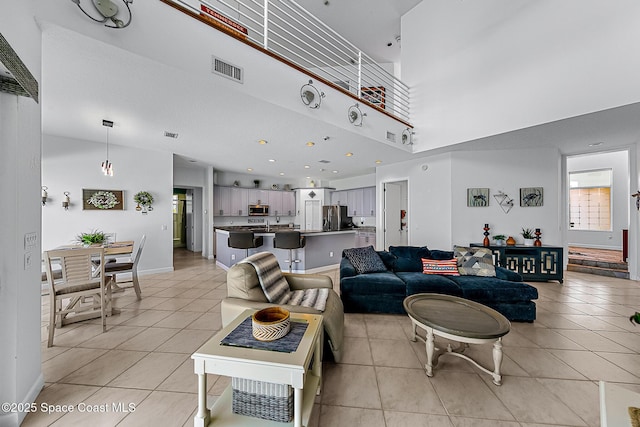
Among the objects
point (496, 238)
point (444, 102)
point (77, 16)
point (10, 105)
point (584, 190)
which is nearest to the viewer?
point (10, 105)

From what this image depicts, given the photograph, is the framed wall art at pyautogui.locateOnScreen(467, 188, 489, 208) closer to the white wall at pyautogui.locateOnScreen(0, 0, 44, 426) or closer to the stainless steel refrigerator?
the stainless steel refrigerator

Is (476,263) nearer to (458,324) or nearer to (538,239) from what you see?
(458,324)

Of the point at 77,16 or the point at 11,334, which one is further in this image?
the point at 77,16

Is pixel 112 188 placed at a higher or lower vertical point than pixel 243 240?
higher

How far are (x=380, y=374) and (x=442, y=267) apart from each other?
6.73 ft

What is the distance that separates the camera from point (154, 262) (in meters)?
5.19

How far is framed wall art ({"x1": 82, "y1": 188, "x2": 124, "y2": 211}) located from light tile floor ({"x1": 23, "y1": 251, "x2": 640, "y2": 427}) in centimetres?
223

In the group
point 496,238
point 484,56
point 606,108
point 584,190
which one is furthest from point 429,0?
point 584,190

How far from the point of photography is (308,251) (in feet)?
17.5

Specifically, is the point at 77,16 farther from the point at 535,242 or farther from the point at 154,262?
the point at 535,242

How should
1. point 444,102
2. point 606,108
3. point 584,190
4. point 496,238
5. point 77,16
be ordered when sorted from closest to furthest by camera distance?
point 77,16 → point 606,108 → point 444,102 → point 496,238 → point 584,190

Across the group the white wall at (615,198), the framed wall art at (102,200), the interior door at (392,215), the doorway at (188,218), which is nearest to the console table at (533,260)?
the interior door at (392,215)

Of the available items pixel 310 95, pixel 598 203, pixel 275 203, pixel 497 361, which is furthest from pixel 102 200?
pixel 598 203

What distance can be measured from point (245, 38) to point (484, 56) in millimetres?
3938
